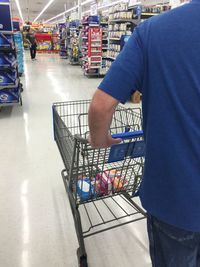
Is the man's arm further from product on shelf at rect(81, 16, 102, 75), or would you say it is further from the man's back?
product on shelf at rect(81, 16, 102, 75)

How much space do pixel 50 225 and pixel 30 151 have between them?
1.55 meters

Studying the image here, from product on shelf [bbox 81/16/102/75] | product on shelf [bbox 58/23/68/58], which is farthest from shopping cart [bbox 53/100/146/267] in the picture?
product on shelf [bbox 58/23/68/58]

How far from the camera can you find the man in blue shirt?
31.0 inches

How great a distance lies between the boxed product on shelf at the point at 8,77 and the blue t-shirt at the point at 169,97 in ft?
14.8

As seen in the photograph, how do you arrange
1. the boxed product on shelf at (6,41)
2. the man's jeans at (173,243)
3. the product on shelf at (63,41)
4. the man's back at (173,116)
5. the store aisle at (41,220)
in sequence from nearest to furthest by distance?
1. the man's back at (173,116)
2. the man's jeans at (173,243)
3. the store aisle at (41,220)
4. the boxed product on shelf at (6,41)
5. the product on shelf at (63,41)

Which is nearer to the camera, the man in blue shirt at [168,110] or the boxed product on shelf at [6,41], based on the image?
the man in blue shirt at [168,110]

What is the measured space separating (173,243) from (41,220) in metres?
1.49

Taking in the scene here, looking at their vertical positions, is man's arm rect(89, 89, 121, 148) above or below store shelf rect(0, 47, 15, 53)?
below

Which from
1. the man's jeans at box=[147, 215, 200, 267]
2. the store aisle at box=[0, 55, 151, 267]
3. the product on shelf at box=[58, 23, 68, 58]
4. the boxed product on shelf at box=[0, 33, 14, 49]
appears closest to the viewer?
the man's jeans at box=[147, 215, 200, 267]

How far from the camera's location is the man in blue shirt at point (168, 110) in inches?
31.0

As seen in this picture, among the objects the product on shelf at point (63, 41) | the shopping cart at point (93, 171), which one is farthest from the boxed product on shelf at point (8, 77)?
the product on shelf at point (63, 41)

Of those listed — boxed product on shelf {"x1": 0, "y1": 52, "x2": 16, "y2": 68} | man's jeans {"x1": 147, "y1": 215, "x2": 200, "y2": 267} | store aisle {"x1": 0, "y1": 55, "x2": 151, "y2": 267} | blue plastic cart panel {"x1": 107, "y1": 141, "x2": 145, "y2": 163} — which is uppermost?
boxed product on shelf {"x1": 0, "y1": 52, "x2": 16, "y2": 68}

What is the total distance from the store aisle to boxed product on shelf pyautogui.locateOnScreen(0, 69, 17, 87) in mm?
1234

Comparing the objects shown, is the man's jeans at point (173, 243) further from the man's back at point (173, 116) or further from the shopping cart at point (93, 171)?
the shopping cart at point (93, 171)
